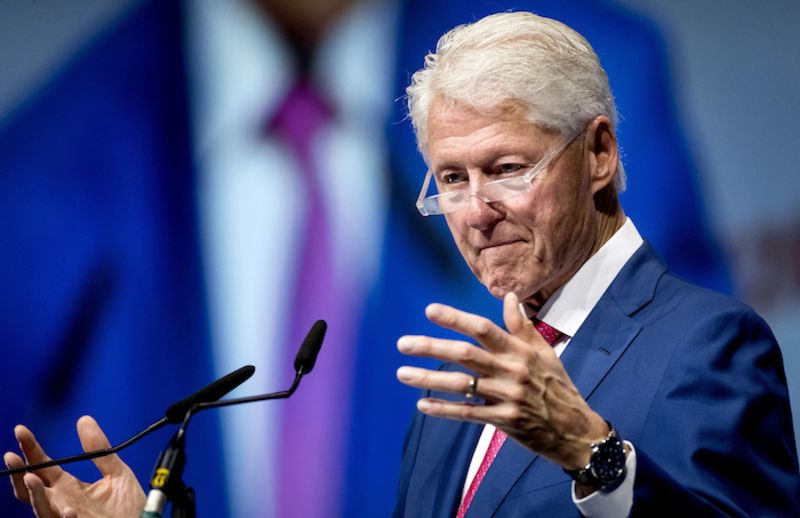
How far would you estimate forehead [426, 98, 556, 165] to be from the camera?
1.87 meters

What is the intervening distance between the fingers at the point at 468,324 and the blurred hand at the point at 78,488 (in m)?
0.87

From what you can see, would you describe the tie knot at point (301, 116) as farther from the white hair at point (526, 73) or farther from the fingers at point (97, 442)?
the fingers at point (97, 442)

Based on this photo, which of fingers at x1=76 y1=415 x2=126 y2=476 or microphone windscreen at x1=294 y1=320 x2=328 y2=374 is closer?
microphone windscreen at x1=294 y1=320 x2=328 y2=374

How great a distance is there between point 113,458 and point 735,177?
172cm

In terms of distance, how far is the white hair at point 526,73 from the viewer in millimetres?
1877

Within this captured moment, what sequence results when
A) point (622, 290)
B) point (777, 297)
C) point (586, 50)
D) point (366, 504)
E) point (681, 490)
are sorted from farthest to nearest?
point (366, 504)
point (777, 297)
point (586, 50)
point (622, 290)
point (681, 490)

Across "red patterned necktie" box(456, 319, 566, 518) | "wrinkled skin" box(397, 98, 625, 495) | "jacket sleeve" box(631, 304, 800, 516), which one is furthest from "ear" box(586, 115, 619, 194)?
"red patterned necktie" box(456, 319, 566, 518)

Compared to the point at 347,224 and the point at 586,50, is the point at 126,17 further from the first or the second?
the point at 586,50

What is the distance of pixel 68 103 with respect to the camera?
9.72ft

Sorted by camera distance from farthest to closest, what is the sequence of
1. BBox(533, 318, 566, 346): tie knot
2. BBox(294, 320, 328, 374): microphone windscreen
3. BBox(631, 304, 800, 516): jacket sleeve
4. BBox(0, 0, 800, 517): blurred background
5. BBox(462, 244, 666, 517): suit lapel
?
BBox(0, 0, 800, 517): blurred background, BBox(533, 318, 566, 346): tie knot, BBox(462, 244, 666, 517): suit lapel, BBox(294, 320, 328, 374): microphone windscreen, BBox(631, 304, 800, 516): jacket sleeve

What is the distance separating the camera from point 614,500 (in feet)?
4.61

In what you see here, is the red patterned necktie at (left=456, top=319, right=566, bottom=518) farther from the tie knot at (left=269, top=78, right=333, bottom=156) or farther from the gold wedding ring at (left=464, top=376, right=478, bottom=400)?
the tie knot at (left=269, top=78, right=333, bottom=156)

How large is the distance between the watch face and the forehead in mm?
645

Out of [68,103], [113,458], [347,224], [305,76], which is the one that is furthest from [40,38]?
[113,458]
